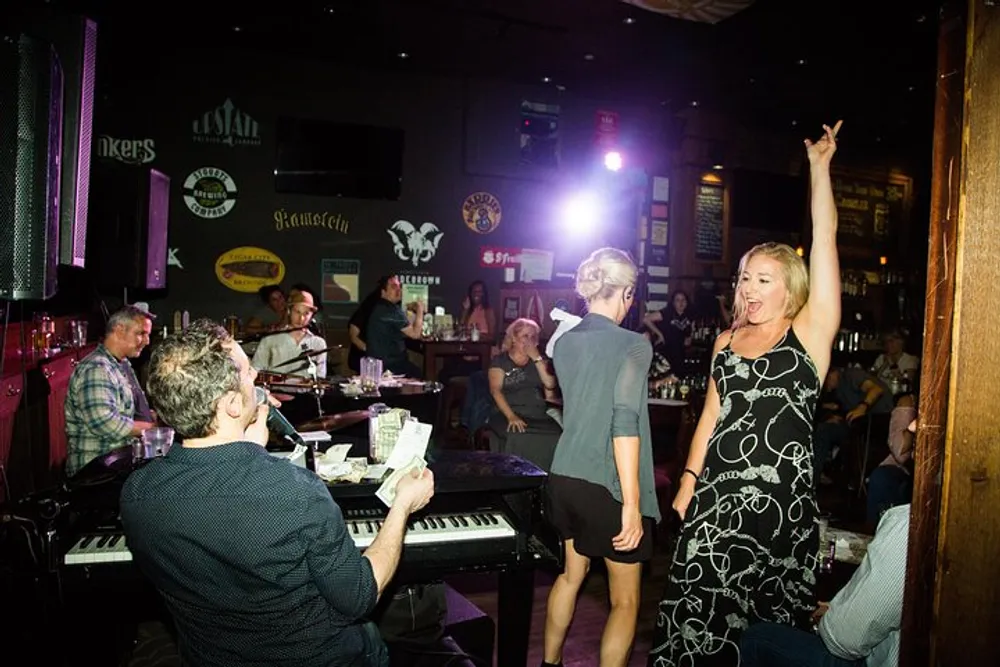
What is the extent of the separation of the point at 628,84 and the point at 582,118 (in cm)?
95

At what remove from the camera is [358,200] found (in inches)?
336

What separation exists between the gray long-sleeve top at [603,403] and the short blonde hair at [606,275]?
0.09 m

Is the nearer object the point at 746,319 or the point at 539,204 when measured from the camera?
the point at 746,319

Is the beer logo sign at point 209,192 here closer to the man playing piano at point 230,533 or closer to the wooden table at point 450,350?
the wooden table at point 450,350

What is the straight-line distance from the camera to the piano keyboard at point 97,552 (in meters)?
1.89

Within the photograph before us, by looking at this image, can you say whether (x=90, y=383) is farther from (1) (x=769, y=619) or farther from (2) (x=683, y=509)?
(1) (x=769, y=619)

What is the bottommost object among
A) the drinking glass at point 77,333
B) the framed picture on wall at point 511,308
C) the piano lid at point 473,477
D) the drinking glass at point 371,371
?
the piano lid at point 473,477

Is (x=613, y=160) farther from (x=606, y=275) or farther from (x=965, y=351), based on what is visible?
(x=965, y=351)

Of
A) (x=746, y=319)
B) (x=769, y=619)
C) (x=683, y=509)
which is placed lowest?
(x=769, y=619)

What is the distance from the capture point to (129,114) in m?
7.53

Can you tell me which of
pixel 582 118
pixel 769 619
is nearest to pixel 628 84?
pixel 582 118

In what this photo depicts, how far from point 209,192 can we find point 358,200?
68.8 inches

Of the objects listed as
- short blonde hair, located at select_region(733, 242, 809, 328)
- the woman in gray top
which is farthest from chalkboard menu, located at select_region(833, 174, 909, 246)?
the woman in gray top

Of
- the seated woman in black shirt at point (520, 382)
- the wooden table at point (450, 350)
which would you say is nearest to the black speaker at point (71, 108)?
the seated woman in black shirt at point (520, 382)
